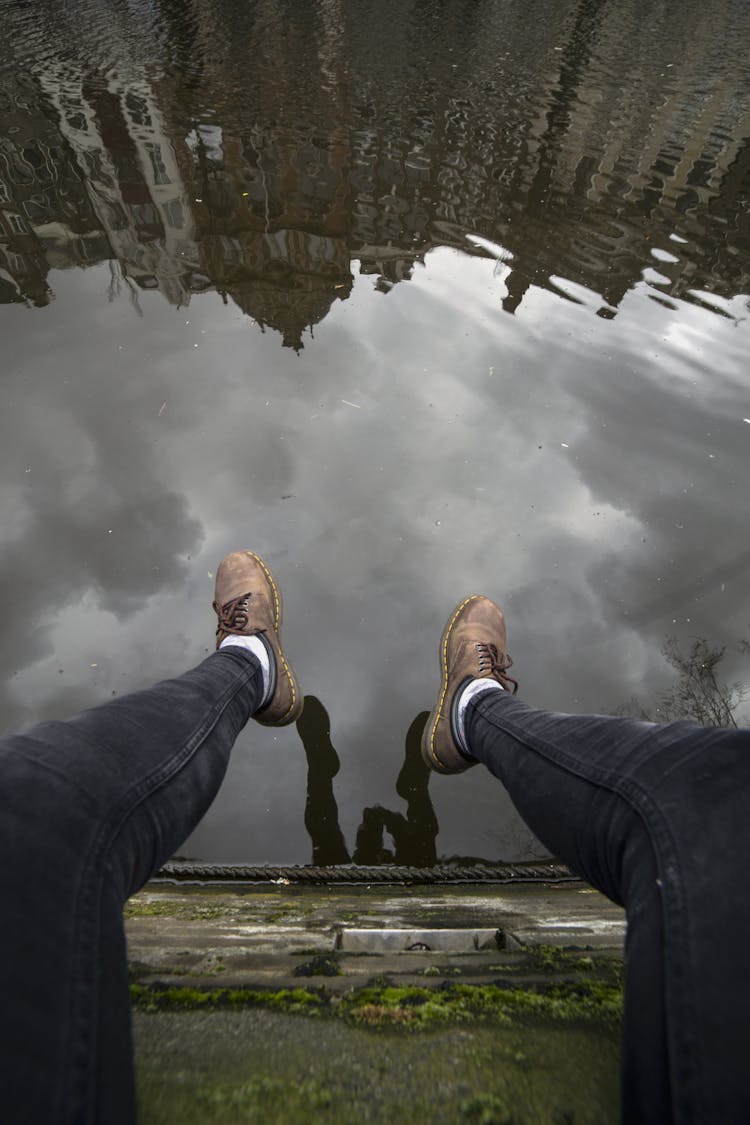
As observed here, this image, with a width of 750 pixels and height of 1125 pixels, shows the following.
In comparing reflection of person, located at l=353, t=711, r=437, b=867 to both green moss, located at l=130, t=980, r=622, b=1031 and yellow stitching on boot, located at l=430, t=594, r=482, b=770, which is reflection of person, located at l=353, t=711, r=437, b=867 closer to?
yellow stitching on boot, located at l=430, t=594, r=482, b=770

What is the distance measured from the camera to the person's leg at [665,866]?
0.77 meters

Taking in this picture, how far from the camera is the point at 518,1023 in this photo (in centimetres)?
102

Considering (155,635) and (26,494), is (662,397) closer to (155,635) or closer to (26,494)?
(155,635)

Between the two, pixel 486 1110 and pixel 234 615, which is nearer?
pixel 486 1110

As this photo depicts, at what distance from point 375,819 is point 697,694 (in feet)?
5.92

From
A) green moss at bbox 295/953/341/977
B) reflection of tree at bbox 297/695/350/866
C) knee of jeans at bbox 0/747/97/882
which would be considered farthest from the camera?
reflection of tree at bbox 297/695/350/866

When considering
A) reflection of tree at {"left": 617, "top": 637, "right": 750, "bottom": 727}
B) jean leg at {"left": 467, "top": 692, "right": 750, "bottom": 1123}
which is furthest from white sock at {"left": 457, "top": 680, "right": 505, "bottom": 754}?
reflection of tree at {"left": 617, "top": 637, "right": 750, "bottom": 727}

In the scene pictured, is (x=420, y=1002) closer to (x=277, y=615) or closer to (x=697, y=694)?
(x=277, y=615)

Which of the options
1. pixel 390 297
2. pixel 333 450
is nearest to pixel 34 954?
pixel 333 450

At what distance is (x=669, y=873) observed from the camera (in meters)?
0.95

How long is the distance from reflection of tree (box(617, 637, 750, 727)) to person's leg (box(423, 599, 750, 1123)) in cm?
168

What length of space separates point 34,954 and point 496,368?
14.0 feet

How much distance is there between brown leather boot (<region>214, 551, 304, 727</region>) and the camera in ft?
8.08

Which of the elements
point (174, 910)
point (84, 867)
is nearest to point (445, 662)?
point (174, 910)
